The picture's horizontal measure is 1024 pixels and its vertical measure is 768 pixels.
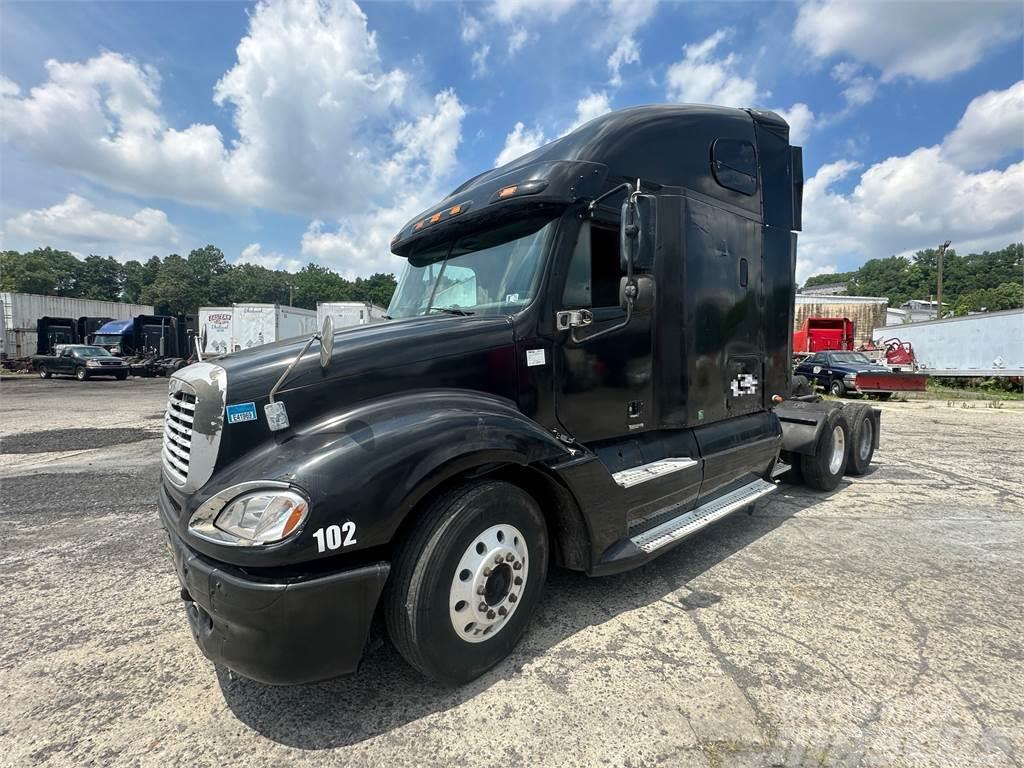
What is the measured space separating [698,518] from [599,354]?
4.90ft

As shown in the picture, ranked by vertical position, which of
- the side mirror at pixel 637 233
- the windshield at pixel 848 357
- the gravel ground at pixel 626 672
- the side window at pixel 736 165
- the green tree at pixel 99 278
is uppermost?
the green tree at pixel 99 278

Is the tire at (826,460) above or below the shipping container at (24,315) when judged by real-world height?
below

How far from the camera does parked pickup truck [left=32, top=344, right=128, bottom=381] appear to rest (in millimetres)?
25141

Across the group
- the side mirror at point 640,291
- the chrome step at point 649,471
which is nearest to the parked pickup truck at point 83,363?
the chrome step at point 649,471

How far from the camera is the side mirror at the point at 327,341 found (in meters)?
2.20

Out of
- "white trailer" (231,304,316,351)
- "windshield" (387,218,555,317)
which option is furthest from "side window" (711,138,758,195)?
"white trailer" (231,304,316,351)

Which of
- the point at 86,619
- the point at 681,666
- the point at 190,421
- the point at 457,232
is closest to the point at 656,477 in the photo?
the point at 681,666

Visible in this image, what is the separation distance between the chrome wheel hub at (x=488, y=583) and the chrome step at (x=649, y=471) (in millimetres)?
829

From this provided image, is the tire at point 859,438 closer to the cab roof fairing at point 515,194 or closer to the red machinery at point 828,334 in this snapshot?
the cab roof fairing at point 515,194

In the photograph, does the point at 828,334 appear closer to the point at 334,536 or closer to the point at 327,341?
the point at 327,341

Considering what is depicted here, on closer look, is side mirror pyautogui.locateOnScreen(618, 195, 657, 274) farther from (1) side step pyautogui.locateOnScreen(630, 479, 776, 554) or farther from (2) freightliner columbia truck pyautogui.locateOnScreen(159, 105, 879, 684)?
(1) side step pyautogui.locateOnScreen(630, 479, 776, 554)

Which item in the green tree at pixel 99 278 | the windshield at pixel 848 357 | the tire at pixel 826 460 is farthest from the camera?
the green tree at pixel 99 278

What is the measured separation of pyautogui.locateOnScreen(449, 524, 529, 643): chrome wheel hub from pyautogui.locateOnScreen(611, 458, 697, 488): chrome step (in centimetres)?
83

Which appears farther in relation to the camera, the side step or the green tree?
the green tree
